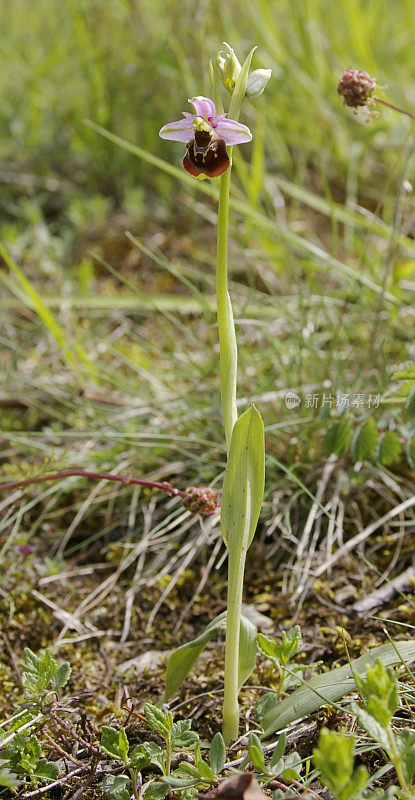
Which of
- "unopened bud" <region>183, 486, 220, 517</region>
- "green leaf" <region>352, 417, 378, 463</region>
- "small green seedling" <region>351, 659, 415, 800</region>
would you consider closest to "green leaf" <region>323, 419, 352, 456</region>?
"green leaf" <region>352, 417, 378, 463</region>

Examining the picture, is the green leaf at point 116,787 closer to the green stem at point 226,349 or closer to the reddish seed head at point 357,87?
the green stem at point 226,349

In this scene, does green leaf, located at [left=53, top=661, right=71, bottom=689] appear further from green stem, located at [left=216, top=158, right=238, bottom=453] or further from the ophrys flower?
the ophrys flower

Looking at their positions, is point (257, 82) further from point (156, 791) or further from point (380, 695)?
point (156, 791)

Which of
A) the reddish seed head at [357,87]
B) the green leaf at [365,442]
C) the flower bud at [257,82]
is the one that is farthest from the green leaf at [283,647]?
the reddish seed head at [357,87]

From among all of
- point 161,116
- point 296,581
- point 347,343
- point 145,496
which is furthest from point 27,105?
point 296,581

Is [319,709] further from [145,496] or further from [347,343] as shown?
[347,343]
